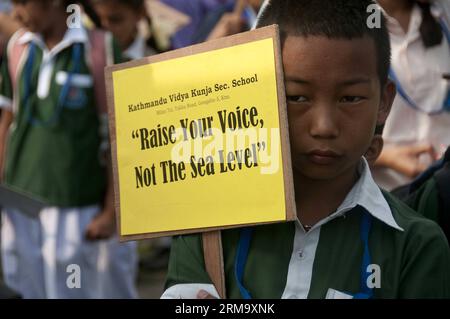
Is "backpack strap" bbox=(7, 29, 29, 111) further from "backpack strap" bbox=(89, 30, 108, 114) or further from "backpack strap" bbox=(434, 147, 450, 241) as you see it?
"backpack strap" bbox=(434, 147, 450, 241)

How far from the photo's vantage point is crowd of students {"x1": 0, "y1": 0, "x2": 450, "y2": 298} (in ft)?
8.15

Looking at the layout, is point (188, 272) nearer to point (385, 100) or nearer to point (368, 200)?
point (368, 200)

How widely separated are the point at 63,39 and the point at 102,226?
39.3 inches

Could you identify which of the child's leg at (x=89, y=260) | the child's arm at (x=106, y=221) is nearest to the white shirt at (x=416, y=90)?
the child's arm at (x=106, y=221)

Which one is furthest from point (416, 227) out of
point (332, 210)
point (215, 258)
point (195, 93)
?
point (195, 93)

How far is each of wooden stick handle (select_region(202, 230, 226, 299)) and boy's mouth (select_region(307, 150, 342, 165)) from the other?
11.6 inches

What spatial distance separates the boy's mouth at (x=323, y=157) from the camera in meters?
2.47

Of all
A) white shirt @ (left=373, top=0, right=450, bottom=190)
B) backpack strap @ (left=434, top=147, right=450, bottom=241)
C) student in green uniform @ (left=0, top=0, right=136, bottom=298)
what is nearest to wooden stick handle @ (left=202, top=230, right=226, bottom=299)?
backpack strap @ (left=434, top=147, right=450, bottom=241)

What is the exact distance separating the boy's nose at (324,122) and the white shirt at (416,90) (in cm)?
153

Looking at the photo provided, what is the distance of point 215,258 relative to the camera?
2.56 m
